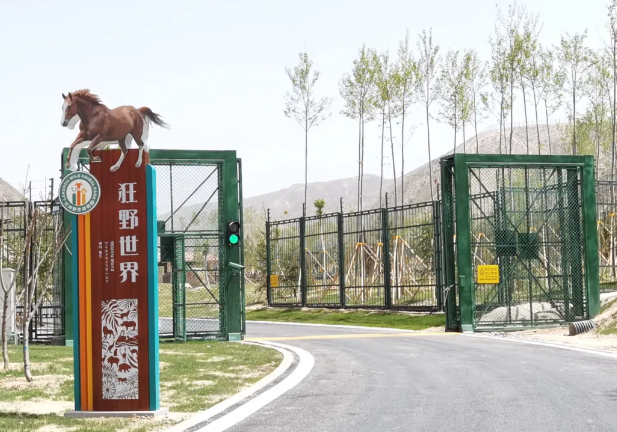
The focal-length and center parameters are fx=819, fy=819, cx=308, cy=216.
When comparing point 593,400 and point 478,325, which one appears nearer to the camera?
point 593,400

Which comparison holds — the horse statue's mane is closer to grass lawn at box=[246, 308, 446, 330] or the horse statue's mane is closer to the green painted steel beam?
grass lawn at box=[246, 308, 446, 330]

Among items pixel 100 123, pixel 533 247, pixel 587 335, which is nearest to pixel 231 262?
pixel 533 247

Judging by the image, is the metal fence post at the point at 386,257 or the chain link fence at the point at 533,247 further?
the metal fence post at the point at 386,257

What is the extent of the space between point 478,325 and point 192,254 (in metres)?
7.46

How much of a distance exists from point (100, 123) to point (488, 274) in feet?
43.6

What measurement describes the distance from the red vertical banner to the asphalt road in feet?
4.83

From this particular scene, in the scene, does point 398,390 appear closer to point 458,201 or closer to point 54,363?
point 54,363

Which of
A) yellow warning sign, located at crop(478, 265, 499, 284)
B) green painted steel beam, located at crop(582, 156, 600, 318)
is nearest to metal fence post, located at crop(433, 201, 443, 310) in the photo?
yellow warning sign, located at crop(478, 265, 499, 284)

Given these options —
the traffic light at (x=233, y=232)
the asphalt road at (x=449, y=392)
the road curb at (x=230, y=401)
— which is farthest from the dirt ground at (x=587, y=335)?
the traffic light at (x=233, y=232)

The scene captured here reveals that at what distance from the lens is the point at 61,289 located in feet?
62.3

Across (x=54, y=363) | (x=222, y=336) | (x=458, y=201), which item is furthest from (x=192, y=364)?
(x=458, y=201)

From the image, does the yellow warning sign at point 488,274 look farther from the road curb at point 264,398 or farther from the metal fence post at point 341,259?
the metal fence post at point 341,259

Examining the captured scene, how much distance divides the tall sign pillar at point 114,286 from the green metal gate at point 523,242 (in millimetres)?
12884

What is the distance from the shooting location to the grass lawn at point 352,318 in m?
23.7
